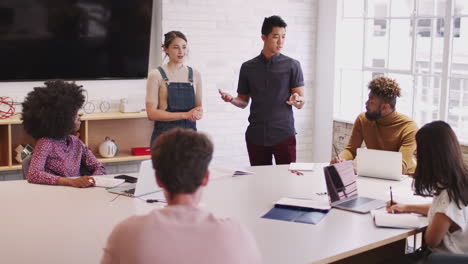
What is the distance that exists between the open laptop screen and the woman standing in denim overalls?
133 centimetres

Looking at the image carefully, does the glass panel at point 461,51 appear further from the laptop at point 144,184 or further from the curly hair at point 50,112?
the curly hair at point 50,112

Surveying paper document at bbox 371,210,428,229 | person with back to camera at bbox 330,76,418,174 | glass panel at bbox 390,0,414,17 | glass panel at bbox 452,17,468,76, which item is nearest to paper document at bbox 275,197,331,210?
paper document at bbox 371,210,428,229

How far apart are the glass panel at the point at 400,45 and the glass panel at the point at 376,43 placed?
0.10 m

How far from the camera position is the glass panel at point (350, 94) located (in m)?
6.29

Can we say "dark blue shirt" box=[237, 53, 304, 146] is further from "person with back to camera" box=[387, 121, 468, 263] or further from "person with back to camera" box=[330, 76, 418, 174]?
A: "person with back to camera" box=[387, 121, 468, 263]

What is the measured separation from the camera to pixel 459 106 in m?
5.13

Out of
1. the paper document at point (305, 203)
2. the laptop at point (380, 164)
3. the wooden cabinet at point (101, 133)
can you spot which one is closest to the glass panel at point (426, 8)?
the laptop at point (380, 164)

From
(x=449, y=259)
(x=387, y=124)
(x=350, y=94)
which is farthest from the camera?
(x=350, y=94)

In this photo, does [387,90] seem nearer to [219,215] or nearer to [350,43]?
[219,215]

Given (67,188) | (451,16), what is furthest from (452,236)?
(451,16)

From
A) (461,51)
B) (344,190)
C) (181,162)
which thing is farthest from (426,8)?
(181,162)

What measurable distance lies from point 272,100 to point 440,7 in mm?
1795

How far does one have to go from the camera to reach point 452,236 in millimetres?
2730

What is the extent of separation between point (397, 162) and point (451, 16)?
6.74 feet
